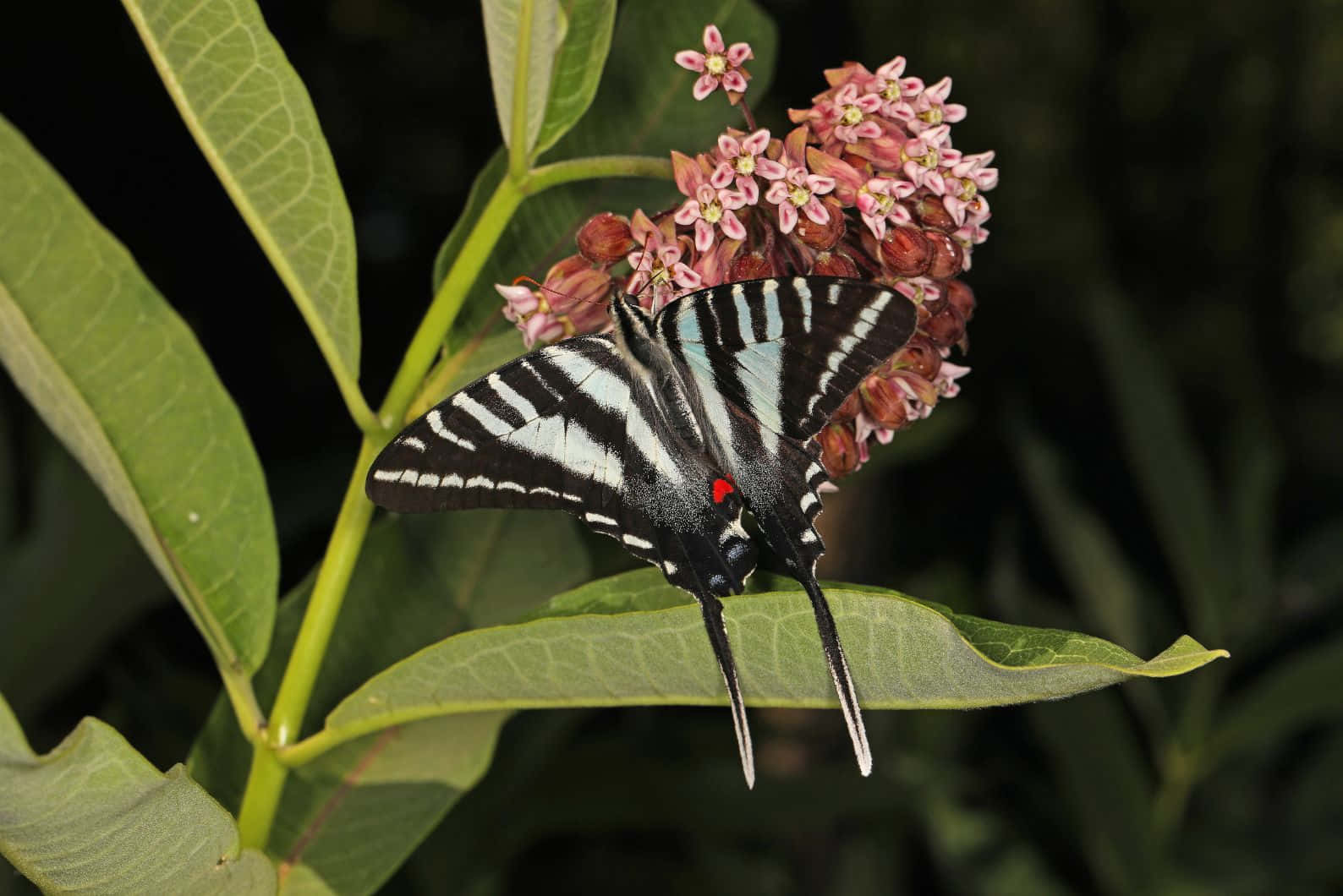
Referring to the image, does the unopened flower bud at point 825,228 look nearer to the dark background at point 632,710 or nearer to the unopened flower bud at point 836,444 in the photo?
the unopened flower bud at point 836,444

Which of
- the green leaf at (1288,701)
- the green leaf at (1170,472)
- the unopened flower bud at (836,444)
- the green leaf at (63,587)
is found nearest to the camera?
the unopened flower bud at (836,444)

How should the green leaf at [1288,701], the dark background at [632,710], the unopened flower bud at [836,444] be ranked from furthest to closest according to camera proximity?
the green leaf at [1288,701], the dark background at [632,710], the unopened flower bud at [836,444]

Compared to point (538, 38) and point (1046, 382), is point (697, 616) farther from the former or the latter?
point (1046, 382)

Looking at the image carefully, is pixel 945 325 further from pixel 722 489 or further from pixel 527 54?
pixel 527 54

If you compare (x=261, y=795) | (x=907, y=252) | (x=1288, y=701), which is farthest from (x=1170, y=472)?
(x=261, y=795)

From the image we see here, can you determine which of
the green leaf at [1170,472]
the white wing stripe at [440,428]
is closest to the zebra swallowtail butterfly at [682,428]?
the white wing stripe at [440,428]

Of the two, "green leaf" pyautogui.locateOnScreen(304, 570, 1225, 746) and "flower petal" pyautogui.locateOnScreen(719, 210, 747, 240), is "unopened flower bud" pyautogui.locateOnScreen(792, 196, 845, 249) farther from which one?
"green leaf" pyautogui.locateOnScreen(304, 570, 1225, 746)

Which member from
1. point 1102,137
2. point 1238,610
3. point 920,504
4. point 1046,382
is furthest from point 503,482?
point 1102,137

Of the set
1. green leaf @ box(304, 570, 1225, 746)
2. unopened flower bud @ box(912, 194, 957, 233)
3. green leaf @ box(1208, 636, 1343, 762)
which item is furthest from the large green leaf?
green leaf @ box(1208, 636, 1343, 762)
